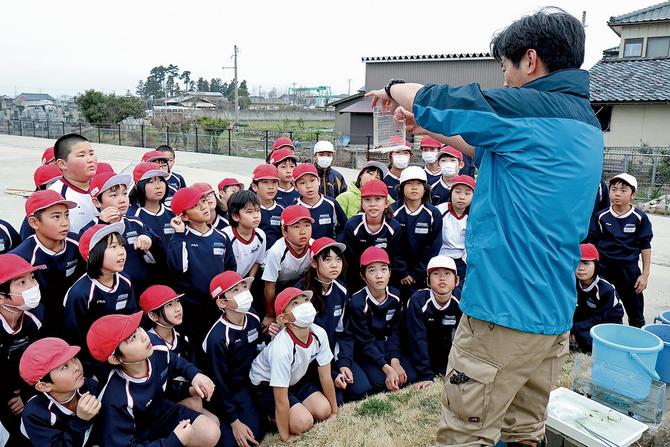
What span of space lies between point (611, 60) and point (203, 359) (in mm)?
20373

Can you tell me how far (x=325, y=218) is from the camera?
16.7ft

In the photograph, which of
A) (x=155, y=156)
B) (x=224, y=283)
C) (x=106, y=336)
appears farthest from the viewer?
(x=155, y=156)

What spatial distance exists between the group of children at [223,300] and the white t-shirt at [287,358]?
0.03ft

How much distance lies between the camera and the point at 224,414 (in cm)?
359

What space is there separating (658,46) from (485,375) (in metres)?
22.6

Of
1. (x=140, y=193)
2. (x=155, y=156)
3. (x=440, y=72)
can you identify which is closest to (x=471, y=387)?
(x=140, y=193)

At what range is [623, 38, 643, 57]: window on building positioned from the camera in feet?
65.8

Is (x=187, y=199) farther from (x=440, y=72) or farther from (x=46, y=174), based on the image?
(x=440, y=72)

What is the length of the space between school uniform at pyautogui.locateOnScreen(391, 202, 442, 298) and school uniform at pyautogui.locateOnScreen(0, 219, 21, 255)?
3265 millimetres

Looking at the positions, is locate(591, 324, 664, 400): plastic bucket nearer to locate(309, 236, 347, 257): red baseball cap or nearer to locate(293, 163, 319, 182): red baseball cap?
locate(309, 236, 347, 257): red baseball cap

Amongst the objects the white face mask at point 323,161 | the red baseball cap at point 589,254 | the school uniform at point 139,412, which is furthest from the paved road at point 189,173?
the school uniform at point 139,412

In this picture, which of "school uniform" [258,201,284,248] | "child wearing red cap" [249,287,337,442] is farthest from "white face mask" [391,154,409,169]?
"child wearing red cap" [249,287,337,442]

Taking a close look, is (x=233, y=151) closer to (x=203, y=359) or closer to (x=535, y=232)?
(x=203, y=359)

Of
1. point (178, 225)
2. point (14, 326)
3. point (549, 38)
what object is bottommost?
point (14, 326)
